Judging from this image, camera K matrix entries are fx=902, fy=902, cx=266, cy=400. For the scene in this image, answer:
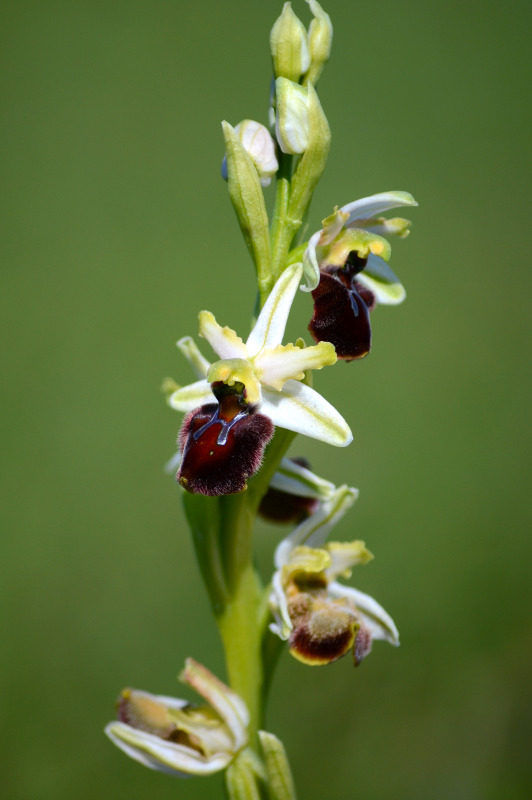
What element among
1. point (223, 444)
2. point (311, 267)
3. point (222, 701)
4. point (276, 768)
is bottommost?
point (276, 768)

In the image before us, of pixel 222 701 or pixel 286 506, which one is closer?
pixel 222 701

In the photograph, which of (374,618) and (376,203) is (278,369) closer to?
(376,203)

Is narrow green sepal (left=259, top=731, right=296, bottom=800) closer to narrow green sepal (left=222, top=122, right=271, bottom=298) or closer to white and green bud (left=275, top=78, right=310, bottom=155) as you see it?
narrow green sepal (left=222, top=122, right=271, bottom=298)

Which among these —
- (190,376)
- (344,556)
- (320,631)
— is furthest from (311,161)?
(190,376)

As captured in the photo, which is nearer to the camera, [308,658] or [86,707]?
[308,658]

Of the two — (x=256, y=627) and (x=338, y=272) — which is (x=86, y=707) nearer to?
(x=256, y=627)

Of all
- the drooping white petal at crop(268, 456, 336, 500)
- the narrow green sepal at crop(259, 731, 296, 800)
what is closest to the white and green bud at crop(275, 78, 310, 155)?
the drooping white petal at crop(268, 456, 336, 500)

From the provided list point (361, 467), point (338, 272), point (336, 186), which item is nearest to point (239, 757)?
point (338, 272)
